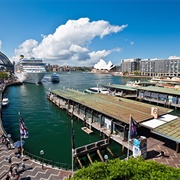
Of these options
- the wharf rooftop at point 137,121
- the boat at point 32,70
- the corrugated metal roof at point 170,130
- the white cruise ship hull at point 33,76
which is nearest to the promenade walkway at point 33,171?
the wharf rooftop at point 137,121

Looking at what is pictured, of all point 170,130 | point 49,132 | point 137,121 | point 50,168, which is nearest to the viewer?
point 50,168

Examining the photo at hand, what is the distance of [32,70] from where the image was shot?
11106cm

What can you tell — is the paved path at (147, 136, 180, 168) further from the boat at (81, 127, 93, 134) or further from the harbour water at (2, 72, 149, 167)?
the boat at (81, 127, 93, 134)

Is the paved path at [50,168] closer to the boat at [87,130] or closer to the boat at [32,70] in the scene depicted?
the boat at [87,130]

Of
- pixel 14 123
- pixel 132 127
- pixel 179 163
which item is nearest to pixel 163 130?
pixel 179 163

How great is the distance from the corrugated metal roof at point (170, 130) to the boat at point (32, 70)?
97.2 metres

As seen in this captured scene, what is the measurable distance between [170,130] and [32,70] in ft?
341

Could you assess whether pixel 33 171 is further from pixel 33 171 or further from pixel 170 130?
pixel 170 130

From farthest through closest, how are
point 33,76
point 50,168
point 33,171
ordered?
point 33,76 → point 50,168 → point 33,171

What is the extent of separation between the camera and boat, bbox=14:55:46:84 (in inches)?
4279

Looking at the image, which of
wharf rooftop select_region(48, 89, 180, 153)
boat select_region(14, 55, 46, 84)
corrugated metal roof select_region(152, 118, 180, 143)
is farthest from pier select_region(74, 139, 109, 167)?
boat select_region(14, 55, 46, 84)

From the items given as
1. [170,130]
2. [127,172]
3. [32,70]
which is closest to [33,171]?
[127,172]

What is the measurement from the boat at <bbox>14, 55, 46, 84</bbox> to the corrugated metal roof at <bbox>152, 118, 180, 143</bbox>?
97.2 meters

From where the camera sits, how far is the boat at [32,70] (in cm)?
10869
